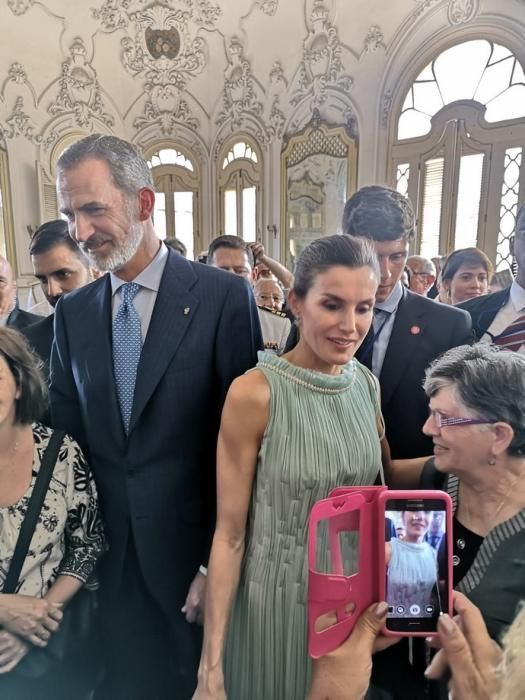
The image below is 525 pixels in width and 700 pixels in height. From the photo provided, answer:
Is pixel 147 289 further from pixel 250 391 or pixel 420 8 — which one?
pixel 420 8

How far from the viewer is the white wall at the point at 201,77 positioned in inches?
288

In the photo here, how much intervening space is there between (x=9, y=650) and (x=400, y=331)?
5.17 feet

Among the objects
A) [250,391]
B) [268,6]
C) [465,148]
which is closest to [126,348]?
[250,391]

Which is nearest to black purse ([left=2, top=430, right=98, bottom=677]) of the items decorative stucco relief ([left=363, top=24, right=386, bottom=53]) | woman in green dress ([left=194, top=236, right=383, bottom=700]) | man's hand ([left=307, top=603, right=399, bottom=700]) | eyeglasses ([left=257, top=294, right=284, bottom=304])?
woman in green dress ([left=194, top=236, right=383, bottom=700])

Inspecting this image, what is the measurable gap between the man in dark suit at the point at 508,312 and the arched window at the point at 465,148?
15.9 ft

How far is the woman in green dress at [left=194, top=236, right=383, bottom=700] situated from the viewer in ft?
4.14

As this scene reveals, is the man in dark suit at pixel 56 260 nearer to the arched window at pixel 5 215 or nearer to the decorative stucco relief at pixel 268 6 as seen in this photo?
the arched window at pixel 5 215

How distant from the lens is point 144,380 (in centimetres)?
150

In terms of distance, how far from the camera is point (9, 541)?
4.82 feet

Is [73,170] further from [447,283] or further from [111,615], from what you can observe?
[447,283]

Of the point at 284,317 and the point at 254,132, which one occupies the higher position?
the point at 254,132

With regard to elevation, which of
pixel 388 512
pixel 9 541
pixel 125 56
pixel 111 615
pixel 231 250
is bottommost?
pixel 111 615

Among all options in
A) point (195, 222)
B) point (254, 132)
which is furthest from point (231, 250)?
point (195, 222)

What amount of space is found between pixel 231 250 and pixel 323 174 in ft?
17.9
